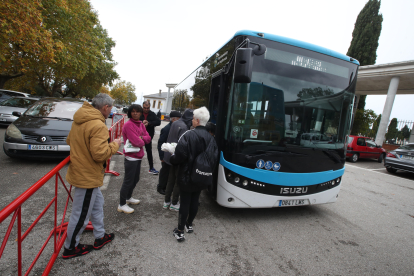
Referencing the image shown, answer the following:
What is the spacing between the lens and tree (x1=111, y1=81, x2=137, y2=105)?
7194 cm

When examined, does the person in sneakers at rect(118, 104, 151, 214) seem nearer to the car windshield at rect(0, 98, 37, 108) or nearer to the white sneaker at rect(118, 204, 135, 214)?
the white sneaker at rect(118, 204, 135, 214)

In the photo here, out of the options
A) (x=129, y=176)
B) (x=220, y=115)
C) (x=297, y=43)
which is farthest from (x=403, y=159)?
(x=129, y=176)

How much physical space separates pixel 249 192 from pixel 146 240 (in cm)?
162

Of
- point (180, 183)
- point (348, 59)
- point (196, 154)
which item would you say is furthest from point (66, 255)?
point (348, 59)

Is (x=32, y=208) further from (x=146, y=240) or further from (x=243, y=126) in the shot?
(x=243, y=126)

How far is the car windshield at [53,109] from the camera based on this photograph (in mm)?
6219

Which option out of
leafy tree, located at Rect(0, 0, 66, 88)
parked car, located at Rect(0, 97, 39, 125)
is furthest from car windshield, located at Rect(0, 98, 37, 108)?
leafy tree, located at Rect(0, 0, 66, 88)

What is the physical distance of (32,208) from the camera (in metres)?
3.36

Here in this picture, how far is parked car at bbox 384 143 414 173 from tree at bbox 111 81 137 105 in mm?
72980

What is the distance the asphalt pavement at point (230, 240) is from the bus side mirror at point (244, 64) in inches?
89.2

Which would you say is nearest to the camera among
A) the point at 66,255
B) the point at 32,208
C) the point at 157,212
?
the point at 66,255

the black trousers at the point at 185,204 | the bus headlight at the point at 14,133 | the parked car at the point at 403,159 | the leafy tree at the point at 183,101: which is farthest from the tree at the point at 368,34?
the bus headlight at the point at 14,133

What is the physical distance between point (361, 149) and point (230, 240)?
1337 centimetres

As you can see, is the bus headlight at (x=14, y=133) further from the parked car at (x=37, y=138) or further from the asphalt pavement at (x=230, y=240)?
the asphalt pavement at (x=230, y=240)
